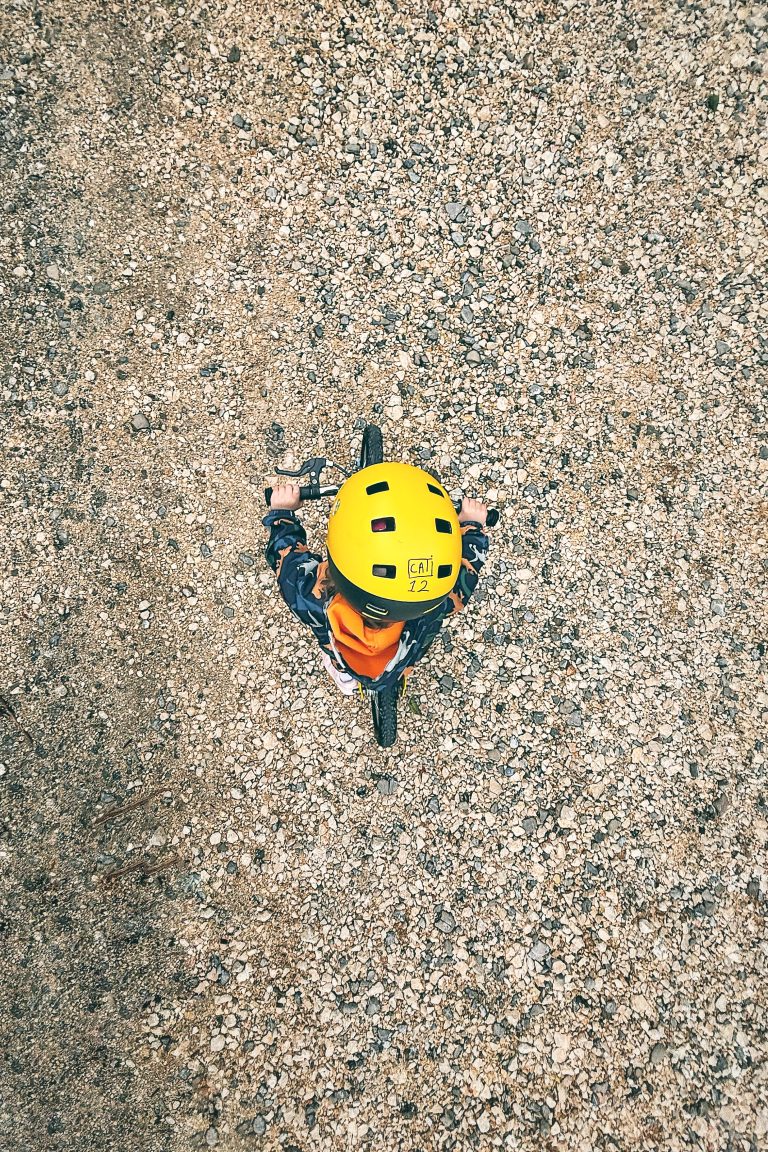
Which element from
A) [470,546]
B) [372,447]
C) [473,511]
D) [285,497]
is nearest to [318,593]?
[285,497]

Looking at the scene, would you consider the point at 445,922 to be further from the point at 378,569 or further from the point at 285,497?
the point at 285,497

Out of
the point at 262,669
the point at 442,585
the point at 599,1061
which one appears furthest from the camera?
the point at 262,669

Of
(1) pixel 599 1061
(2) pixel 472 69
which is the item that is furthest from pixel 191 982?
(2) pixel 472 69

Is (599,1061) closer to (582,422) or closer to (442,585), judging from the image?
(442,585)

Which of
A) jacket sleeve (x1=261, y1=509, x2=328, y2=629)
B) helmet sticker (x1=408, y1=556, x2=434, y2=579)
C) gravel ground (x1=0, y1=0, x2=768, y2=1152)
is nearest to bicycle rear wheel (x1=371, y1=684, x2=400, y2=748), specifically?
gravel ground (x1=0, y1=0, x2=768, y2=1152)

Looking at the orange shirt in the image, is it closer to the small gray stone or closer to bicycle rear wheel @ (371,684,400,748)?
bicycle rear wheel @ (371,684,400,748)

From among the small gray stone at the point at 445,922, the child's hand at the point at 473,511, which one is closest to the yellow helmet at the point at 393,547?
the child's hand at the point at 473,511
